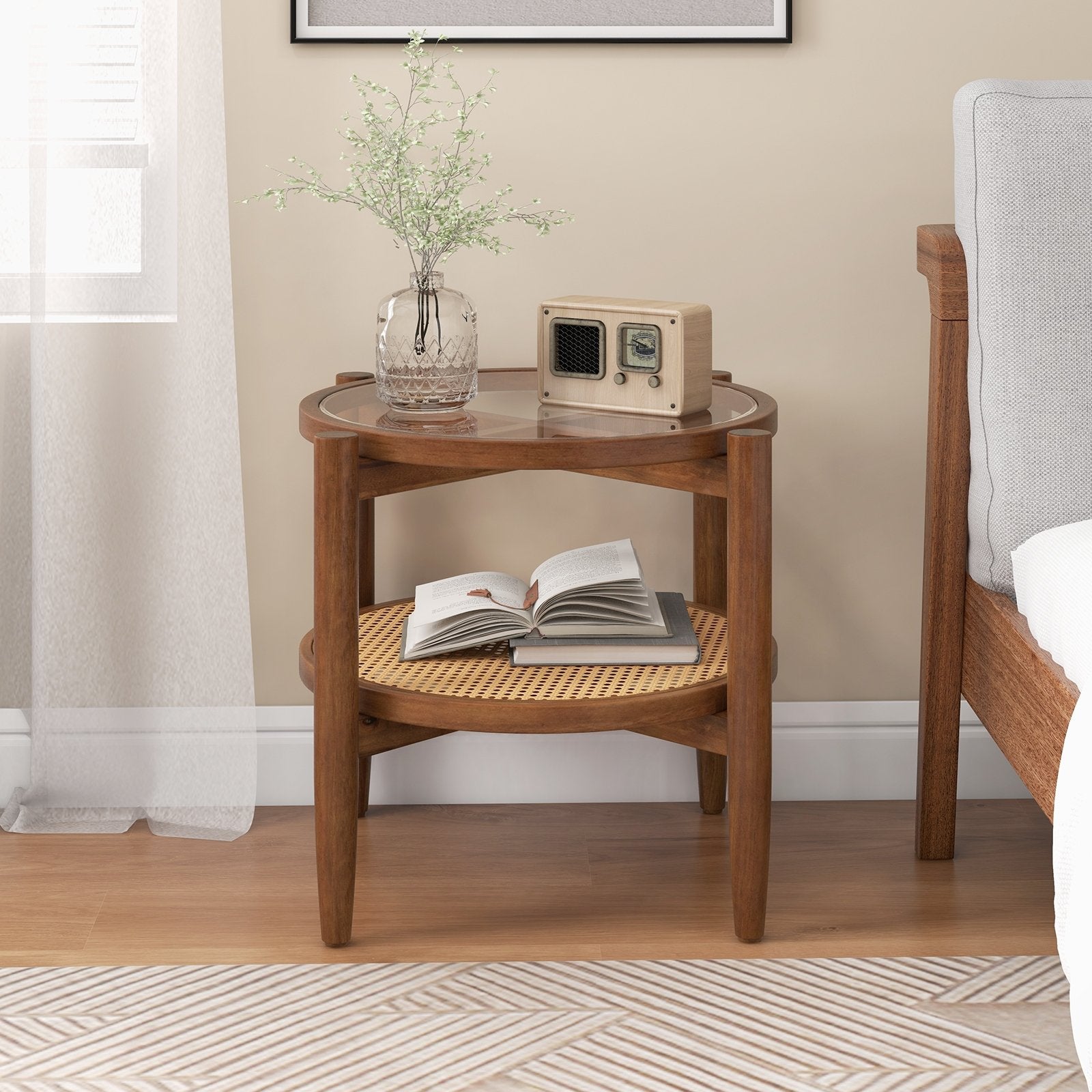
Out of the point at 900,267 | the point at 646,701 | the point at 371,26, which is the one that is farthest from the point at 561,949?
the point at 371,26

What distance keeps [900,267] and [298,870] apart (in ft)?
3.63

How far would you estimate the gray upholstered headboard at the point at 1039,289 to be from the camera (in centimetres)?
142

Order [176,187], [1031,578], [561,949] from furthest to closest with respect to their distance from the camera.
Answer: [176,187], [561,949], [1031,578]

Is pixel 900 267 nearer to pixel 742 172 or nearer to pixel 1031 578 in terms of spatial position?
pixel 742 172

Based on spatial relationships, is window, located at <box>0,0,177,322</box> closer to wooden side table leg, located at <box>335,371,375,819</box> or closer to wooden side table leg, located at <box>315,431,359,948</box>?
wooden side table leg, located at <box>335,371,375,819</box>

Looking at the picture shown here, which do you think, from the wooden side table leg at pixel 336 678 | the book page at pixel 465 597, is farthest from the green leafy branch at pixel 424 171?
the book page at pixel 465 597

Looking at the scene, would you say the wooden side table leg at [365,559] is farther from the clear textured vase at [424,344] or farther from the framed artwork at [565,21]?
the framed artwork at [565,21]

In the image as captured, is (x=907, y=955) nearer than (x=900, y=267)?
Yes

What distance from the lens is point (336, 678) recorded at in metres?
1.37

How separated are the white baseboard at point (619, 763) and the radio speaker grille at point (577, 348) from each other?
0.57 metres

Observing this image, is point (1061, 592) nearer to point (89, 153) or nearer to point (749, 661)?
point (749, 661)

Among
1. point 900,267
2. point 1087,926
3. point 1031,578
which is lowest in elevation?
point 1087,926

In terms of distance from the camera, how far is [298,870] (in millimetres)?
1644

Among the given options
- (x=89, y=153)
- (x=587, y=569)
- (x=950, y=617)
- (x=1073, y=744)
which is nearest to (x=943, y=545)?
(x=950, y=617)
